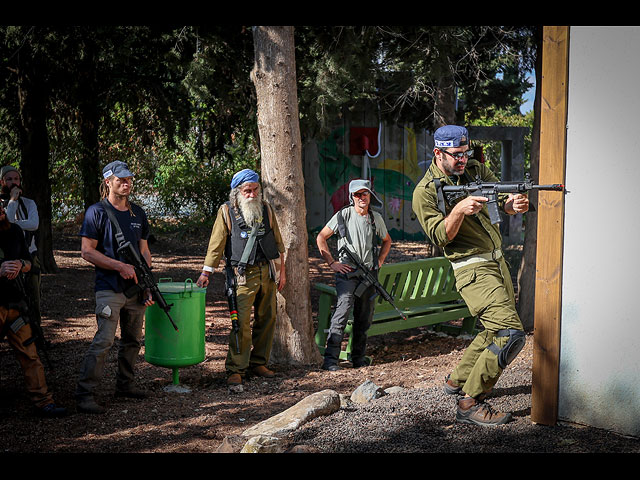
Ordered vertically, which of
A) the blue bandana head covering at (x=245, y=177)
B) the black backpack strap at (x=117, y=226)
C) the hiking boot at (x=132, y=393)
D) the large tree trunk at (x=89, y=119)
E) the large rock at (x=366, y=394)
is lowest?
the hiking boot at (x=132, y=393)

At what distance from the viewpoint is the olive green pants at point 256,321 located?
6.78 meters

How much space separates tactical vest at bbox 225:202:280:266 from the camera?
6.72m

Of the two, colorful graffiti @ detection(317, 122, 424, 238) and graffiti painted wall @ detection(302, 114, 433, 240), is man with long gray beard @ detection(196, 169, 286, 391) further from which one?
colorful graffiti @ detection(317, 122, 424, 238)

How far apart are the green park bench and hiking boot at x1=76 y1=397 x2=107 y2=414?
2875mm

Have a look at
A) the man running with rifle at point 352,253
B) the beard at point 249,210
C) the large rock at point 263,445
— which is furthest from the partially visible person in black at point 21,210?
the large rock at point 263,445

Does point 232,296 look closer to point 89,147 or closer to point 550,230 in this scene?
point 550,230

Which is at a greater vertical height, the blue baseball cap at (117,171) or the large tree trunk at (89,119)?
the large tree trunk at (89,119)

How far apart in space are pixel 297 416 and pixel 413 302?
161 inches

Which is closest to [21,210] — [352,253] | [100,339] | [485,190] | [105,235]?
[105,235]

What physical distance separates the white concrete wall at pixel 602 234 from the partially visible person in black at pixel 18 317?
12.7ft

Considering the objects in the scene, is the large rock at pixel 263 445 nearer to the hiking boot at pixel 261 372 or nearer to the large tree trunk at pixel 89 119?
the hiking boot at pixel 261 372

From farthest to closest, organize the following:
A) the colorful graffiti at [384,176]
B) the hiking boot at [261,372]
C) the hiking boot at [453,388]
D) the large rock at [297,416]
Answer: the colorful graffiti at [384,176]
the hiking boot at [261,372]
the hiking boot at [453,388]
the large rock at [297,416]

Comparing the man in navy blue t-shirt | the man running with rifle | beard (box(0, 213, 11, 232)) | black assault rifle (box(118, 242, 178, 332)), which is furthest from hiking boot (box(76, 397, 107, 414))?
the man running with rifle
